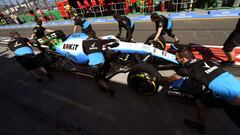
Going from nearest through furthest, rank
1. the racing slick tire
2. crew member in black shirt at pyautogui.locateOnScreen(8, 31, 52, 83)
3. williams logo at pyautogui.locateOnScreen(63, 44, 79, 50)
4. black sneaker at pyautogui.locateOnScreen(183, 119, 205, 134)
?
1. black sneaker at pyautogui.locateOnScreen(183, 119, 205, 134)
2. the racing slick tire
3. williams logo at pyautogui.locateOnScreen(63, 44, 79, 50)
4. crew member in black shirt at pyautogui.locateOnScreen(8, 31, 52, 83)

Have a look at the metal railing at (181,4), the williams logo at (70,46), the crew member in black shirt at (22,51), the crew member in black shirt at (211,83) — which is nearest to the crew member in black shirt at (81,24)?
the williams logo at (70,46)

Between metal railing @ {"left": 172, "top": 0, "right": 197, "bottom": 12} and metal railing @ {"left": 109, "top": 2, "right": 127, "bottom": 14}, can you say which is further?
metal railing @ {"left": 109, "top": 2, "right": 127, "bottom": 14}

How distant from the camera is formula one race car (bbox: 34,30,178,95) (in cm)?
321

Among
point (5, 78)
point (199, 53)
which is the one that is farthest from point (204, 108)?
point (5, 78)

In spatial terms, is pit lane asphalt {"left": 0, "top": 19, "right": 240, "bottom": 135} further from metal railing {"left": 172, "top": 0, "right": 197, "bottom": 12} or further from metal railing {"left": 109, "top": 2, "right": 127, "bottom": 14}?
metal railing {"left": 109, "top": 2, "right": 127, "bottom": 14}

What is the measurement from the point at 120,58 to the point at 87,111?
1.60 meters

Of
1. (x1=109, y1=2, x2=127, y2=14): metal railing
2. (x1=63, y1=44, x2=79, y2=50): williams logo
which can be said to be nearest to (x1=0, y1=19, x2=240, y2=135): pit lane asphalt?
(x1=63, y1=44, x2=79, y2=50): williams logo

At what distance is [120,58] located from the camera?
13.1ft

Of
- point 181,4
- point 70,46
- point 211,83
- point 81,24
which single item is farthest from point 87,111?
point 181,4

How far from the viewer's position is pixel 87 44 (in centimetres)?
343

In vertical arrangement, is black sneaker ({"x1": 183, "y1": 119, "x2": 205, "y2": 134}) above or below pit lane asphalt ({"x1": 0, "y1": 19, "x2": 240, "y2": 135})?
above

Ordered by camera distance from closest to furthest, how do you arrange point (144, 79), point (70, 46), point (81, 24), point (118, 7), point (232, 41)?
point (144, 79)
point (232, 41)
point (70, 46)
point (81, 24)
point (118, 7)

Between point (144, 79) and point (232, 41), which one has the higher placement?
point (232, 41)

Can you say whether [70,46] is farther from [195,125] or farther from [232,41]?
[232,41]
